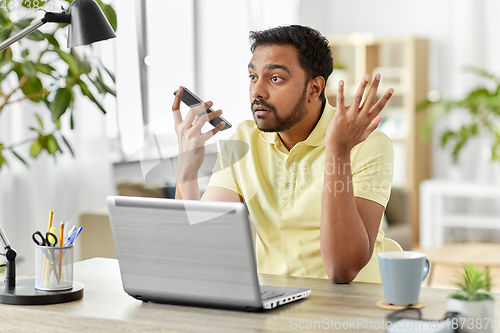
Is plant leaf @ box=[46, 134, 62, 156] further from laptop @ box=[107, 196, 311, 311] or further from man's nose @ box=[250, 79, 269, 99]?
laptop @ box=[107, 196, 311, 311]

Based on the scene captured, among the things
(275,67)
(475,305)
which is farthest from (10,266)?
(475,305)

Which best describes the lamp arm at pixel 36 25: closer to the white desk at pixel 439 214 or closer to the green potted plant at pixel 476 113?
the green potted plant at pixel 476 113

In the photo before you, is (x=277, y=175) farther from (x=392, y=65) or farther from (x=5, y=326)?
(x=392, y=65)

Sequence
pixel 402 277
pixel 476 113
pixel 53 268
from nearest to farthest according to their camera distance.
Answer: pixel 402 277, pixel 53 268, pixel 476 113

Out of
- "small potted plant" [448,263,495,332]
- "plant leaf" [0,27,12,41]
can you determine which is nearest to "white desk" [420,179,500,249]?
"plant leaf" [0,27,12,41]

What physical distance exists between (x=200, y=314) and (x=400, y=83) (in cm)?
437

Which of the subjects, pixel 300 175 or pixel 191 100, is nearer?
pixel 191 100

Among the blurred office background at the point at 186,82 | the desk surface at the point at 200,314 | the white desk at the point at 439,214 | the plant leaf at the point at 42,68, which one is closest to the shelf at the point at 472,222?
the white desk at the point at 439,214

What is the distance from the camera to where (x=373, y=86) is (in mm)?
1099

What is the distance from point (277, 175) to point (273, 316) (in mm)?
550

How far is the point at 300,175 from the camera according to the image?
4.55ft

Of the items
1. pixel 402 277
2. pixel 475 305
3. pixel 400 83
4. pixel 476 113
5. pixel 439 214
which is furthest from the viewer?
pixel 400 83

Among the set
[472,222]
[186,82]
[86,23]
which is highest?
[86,23]
